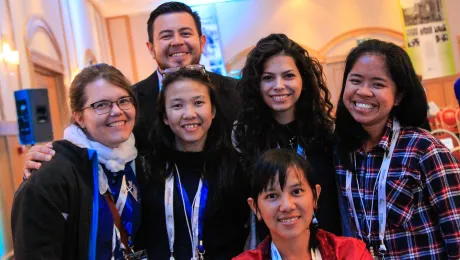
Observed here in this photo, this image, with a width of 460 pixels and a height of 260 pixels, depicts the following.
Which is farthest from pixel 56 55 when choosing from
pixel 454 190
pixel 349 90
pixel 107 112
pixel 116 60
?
pixel 454 190

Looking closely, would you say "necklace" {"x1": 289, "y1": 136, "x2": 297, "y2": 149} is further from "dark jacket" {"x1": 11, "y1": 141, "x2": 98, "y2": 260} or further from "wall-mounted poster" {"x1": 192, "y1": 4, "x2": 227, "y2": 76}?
"wall-mounted poster" {"x1": 192, "y1": 4, "x2": 227, "y2": 76}

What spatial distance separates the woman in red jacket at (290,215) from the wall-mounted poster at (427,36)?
840 cm

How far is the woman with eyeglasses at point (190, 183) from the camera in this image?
2.05 m

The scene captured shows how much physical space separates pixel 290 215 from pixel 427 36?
878cm

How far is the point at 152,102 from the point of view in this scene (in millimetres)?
2840

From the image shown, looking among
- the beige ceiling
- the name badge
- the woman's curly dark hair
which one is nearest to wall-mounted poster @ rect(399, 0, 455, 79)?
the beige ceiling

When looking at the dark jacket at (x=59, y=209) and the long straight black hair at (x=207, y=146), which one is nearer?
the dark jacket at (x=59, y=209)

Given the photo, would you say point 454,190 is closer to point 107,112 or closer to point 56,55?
point 107,112

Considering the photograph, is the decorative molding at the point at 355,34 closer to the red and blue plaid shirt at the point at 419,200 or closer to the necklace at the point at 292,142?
the necklace at the point at 292,142

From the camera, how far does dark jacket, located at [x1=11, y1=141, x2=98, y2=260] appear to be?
5.44 ft

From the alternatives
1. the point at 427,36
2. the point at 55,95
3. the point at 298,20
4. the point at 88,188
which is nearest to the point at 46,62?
the point at 55,95

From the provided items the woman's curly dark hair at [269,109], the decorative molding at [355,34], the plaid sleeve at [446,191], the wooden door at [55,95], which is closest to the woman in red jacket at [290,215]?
the plaid sleeve at [446,191]

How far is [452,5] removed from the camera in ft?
32.2

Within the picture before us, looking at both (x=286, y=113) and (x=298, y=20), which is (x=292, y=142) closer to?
(x=286, y=113)
